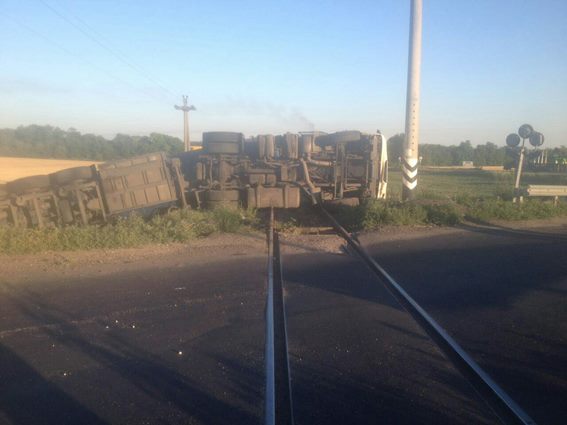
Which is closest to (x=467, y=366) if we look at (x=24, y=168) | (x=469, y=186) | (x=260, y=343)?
(x=260, y=343)

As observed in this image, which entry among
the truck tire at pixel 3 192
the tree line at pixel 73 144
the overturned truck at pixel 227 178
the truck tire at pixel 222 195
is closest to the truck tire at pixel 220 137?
the overturned truck at pixel 227 178

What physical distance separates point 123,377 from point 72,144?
62.0 meters

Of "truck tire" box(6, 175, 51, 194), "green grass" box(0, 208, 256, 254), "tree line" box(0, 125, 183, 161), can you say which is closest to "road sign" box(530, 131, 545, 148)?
"green grass" box(0, 208, 256, 254)

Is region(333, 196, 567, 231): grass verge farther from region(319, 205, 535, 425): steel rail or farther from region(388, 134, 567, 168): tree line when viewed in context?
region(388, 134, 567, 168): tree line

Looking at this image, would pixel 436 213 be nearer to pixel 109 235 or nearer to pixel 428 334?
pixel 109 235

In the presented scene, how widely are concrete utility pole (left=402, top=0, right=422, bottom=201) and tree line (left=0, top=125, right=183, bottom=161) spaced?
4273 centimetres

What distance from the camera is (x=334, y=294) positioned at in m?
6.73

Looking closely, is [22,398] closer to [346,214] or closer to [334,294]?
[334,294]

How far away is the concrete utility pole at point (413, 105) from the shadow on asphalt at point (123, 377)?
465 inches

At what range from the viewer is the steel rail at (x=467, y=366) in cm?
365

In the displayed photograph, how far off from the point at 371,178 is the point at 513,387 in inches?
497

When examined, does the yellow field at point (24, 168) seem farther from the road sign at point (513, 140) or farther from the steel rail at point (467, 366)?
the steel rail at point (467, 366)

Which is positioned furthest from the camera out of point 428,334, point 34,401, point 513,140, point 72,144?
point 72,144

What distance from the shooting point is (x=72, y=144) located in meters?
60.8
